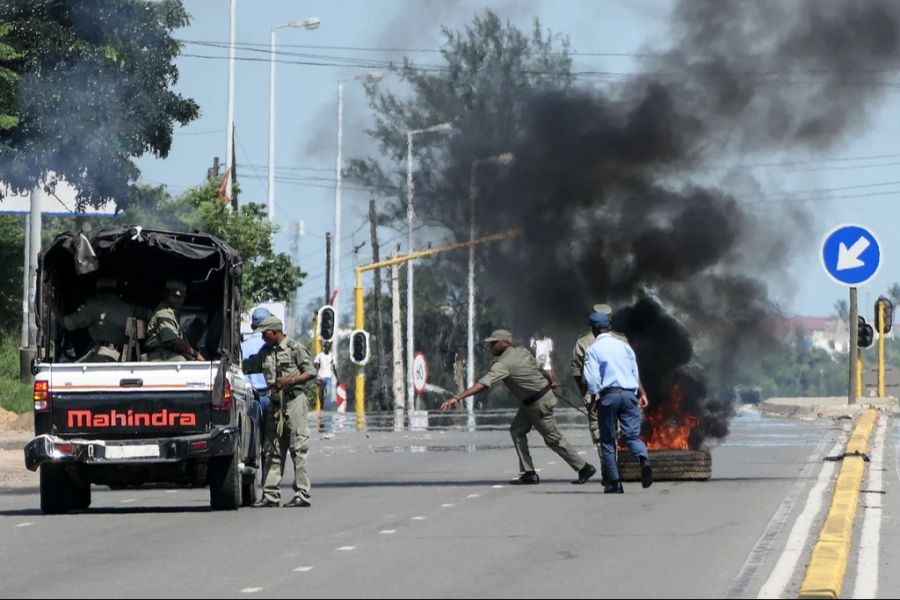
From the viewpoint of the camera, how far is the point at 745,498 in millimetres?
17188

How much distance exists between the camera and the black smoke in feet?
70.5

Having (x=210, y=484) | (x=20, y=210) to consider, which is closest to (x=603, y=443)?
(x=210, y=484)

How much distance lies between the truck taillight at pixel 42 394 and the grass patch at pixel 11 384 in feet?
70.7

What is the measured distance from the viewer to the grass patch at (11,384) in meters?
38.2

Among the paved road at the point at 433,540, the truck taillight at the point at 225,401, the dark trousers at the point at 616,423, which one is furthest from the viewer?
the dark trousers at the point at 616,423

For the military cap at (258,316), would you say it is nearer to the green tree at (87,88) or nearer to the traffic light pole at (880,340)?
the green tree at (87,88)

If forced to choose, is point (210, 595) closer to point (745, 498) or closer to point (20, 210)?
point (745, 498)

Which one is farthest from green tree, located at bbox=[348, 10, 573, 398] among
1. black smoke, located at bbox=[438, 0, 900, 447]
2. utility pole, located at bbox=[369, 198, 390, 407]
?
utility pole, located at bbox=[369, 198, 390, 407]

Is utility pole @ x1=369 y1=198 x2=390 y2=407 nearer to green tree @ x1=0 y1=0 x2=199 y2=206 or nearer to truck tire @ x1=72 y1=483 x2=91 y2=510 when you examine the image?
green tree @ x1=0 y1=0 x2=199 y2=206

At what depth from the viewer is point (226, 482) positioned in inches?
666

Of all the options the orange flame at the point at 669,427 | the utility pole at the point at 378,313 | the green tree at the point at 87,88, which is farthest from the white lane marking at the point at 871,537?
the utility pole at the point at 378,313

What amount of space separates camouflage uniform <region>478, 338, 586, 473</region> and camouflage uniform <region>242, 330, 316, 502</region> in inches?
112

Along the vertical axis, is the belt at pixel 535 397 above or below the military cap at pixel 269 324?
below

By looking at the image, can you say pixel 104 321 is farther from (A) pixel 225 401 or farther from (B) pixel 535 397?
(B) pixel 535 397
